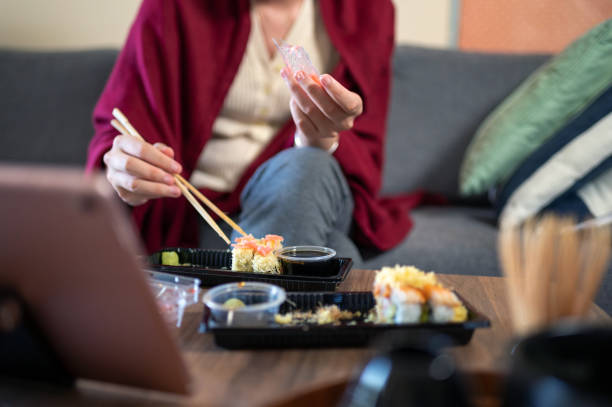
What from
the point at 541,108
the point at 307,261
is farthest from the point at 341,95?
the point at 541,108

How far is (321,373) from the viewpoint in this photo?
1.67ft

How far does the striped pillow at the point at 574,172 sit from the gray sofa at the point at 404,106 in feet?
1.02

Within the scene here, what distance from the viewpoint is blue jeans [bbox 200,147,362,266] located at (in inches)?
39.2

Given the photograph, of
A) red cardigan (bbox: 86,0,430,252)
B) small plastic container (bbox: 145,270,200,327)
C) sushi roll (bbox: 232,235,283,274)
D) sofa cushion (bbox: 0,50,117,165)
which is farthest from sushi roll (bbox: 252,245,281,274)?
sofa cushion (bbox: 0,50,117,165)

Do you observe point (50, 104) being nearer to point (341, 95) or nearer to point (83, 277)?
point (341, 95)

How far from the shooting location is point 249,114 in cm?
141

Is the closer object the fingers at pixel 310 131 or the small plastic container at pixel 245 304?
the small plastic container at pixel 245 304

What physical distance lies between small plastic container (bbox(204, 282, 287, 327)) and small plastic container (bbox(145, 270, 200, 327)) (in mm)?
46

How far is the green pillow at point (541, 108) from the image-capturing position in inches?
54.2

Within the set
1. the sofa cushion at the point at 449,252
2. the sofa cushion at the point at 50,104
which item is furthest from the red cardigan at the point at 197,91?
the sofa cushion at the point at 50,104

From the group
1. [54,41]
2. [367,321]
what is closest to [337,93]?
[367,321]

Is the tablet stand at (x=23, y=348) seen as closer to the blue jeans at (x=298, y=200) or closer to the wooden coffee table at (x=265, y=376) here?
the wooden coffee table at (x=265, y=376)

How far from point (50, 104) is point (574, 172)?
1645 mm

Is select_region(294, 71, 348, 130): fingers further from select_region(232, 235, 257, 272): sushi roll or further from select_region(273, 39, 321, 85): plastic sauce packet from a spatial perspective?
select_region(232, 235, 257, 272): sushi roll
